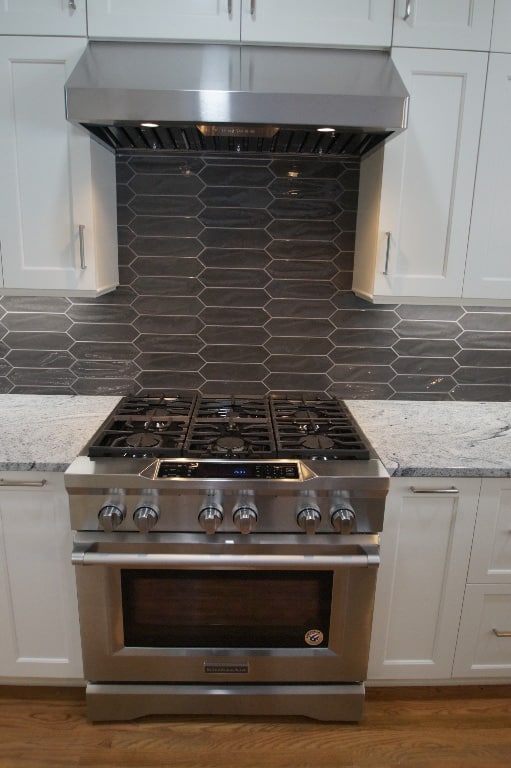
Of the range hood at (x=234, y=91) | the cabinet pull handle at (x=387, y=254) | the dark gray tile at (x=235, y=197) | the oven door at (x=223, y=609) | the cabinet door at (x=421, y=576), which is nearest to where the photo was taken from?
the range hood at (x=234, y=91)

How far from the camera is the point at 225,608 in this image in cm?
158

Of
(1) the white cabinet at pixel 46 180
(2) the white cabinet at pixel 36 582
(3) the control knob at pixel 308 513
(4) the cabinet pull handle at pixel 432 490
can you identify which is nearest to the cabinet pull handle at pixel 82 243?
(1) the white cabinet at pixel 46 180

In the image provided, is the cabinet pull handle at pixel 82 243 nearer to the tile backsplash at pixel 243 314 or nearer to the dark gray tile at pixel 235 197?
the tile backsplash at pixel 243 314

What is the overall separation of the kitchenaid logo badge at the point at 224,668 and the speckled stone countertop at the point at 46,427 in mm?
760

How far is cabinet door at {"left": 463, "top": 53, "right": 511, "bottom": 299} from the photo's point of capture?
1.63 m

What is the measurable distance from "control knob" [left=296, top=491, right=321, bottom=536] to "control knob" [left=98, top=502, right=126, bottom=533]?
0.50 m

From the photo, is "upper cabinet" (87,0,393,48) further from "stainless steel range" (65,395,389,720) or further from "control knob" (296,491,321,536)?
"control knob" (296,491,321,536)

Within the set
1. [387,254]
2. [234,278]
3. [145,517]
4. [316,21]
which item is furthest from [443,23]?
[145,517]

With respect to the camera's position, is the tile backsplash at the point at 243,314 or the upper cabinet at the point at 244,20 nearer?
the upper cabinet at the point at 244,20

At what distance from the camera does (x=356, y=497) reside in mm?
1491

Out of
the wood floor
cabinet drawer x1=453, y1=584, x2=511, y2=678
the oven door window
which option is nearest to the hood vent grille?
the oven door window

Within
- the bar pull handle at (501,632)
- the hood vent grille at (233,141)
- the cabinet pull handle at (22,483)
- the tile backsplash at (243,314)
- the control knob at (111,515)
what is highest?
the hood vent grille at (233,141)

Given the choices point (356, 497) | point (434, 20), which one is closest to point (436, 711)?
point (356, 497)

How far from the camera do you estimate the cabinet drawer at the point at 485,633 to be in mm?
1688
